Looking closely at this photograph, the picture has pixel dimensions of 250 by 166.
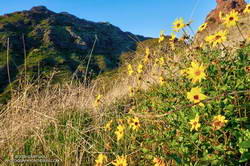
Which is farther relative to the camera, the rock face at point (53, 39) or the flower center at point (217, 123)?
the rock face at point (53, 39)

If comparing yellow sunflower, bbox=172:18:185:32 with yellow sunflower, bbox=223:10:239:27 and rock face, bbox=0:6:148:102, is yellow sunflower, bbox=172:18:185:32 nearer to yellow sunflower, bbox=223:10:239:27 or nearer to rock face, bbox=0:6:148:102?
yellow sunflower, bbox=223:10:239:27

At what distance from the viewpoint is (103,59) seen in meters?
55.8

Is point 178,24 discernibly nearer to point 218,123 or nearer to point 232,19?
point 232,19

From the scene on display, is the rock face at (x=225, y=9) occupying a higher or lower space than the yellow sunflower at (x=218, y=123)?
higher

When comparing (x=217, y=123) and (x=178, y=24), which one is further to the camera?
(x=178, y=24)

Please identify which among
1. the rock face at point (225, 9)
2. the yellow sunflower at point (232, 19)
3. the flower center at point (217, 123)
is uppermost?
the rock face at point (225, 9)

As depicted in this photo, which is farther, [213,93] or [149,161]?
[149,161]

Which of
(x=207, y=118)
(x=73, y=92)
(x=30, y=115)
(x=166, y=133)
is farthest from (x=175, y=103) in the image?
(x=73, y=92)

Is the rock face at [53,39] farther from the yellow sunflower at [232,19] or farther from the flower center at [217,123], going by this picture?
the flower center at [217,123]

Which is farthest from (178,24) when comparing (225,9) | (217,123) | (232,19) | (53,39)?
(53,39)

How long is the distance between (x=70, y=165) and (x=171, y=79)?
109 cm

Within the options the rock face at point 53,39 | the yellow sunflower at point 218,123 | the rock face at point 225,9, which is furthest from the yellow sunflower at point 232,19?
the rock face at point 53,39

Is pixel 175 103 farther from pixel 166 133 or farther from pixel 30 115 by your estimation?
pixel 30 115

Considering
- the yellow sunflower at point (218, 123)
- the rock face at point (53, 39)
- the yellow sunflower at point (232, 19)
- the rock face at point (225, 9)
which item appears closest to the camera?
the yellow sunflower at point (218, 123)
